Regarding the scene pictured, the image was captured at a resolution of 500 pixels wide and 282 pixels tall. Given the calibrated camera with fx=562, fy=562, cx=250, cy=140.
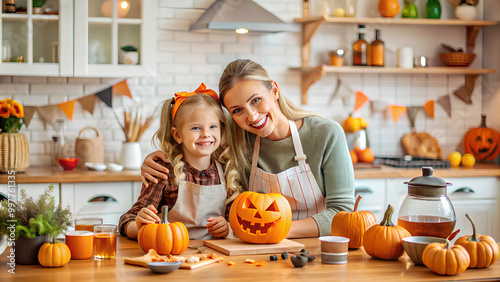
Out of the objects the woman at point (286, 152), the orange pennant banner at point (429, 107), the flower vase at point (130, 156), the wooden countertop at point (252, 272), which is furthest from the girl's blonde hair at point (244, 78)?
the orange pennant banner at point (429, 107)

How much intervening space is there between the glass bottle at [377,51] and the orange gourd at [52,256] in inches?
117

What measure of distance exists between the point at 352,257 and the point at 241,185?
683 mm

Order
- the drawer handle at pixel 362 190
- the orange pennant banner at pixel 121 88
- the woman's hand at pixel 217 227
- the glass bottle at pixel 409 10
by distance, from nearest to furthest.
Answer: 1. the woman's hand at pixel 217 227
2. the drawer handle at pixel 362 190
3. the orange pennant banner at pixel 121 88
4. the glass bottle at pixel 409 10

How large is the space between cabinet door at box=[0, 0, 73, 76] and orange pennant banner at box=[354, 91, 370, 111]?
2041mm

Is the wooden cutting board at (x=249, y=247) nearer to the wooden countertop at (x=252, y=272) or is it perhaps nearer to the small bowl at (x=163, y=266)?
the wooden countertop at (x=252, y=272)

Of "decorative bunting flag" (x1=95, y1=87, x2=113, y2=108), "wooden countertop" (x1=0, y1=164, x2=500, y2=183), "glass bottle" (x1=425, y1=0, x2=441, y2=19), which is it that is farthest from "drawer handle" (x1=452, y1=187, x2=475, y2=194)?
"decorative bunting flag" (x1=95, y1=87, x2=113, y2=108)

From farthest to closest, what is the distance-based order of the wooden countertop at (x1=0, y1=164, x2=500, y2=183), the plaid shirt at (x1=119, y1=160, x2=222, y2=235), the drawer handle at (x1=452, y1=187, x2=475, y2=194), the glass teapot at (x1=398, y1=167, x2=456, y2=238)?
1. the drawer handle at (x1=452, y1=187, x2=475, y2=194)
2. the wooden countertop at (x1=0, y1=164, x2=500, y2=183)
3. the plaid shirt at (x1=119, y1=160, x2=222, y2=235)
4. the glass teapot at (x1=398, y1=167, x2=456, y2=238)

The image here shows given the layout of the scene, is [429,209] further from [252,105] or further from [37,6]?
[37,6]

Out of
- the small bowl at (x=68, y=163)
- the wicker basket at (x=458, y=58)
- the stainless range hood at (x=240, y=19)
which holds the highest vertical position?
the stainless range hood at (x=240, y=19)

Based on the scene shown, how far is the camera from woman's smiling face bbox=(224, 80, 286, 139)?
207 cm

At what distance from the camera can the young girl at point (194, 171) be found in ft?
6.78

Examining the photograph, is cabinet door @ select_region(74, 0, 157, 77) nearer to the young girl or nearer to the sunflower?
the sunflower

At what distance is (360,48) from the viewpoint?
402 cm

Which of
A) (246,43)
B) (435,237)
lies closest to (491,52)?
(246,43)
